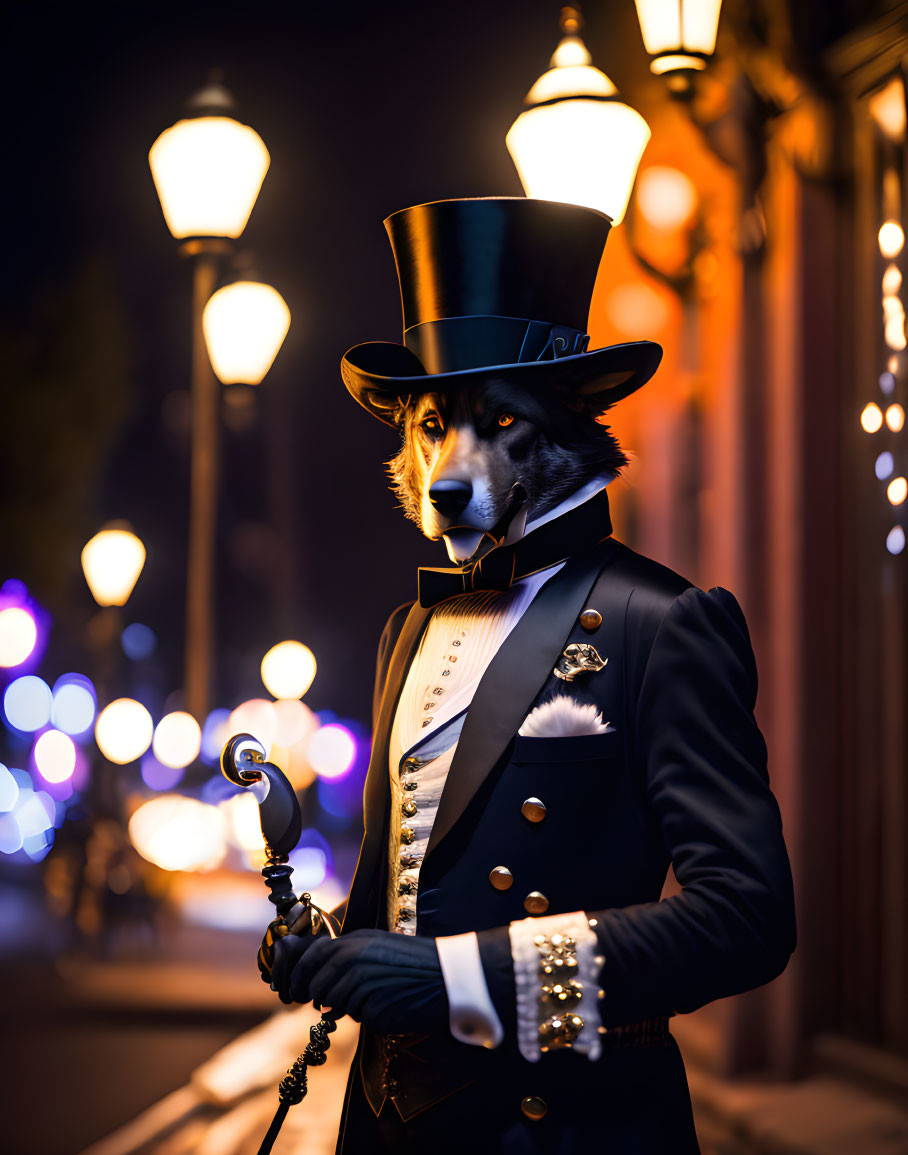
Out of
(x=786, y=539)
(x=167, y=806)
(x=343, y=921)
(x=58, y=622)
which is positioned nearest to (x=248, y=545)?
(x=58, y=622)

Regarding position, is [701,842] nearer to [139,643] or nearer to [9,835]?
[9,835]

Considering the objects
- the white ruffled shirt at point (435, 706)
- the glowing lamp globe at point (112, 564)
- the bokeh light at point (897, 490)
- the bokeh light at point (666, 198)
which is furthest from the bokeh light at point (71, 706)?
the white ruffled shirt at point (435, 706)

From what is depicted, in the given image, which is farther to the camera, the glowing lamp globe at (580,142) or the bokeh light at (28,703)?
the bokeh light at (28,703)

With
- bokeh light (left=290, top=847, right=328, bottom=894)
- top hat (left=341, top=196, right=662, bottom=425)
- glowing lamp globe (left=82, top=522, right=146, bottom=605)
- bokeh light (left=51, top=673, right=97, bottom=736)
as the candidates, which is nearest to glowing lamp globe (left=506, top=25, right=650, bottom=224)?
top hat (left=341, top=196, right=662, bottom=425)

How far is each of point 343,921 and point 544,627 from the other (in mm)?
609

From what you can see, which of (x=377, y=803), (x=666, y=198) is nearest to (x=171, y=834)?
(x=666, y=198)

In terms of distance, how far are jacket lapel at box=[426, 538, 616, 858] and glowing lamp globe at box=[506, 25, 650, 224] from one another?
199 cm

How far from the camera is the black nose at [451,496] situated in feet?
5.53

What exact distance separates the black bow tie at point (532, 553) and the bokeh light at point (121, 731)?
8853mm

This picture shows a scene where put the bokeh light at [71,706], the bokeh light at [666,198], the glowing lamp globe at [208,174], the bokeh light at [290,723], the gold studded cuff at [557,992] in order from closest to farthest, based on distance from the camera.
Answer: the gold studded cuff at [557,992] → the glowing lamp globe at [208,174] → the bokeh light at [666,198] → the bokeh light at [290,723] → the bokeh light at [71,706]

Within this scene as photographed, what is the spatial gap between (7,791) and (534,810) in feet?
114

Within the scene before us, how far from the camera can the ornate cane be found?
1592 mm

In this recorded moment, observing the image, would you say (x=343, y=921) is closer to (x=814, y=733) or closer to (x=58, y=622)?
(x=814, y=733)

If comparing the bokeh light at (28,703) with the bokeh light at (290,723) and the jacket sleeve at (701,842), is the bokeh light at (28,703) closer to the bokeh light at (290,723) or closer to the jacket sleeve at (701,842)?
the bokeh light at (290,723)
